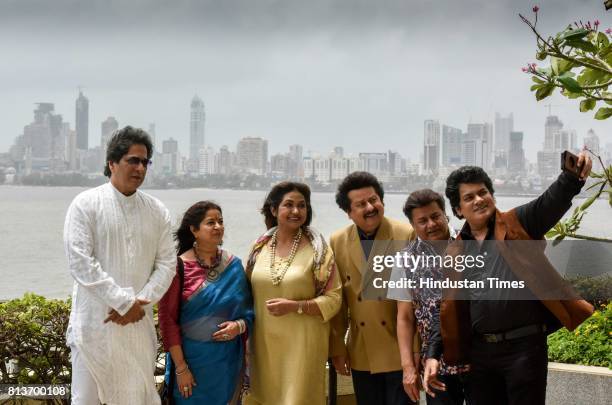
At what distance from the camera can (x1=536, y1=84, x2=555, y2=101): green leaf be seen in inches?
95.8

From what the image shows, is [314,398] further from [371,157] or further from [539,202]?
[371,157]

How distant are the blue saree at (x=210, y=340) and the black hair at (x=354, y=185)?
54 centimetres

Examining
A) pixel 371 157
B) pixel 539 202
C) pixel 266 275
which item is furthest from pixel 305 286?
pixel 371 157

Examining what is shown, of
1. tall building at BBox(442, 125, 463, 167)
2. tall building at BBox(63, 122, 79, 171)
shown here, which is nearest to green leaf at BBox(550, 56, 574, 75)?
tall building at BBox(442, 125, 463, 167)

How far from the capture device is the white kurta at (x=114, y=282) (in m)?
2.56

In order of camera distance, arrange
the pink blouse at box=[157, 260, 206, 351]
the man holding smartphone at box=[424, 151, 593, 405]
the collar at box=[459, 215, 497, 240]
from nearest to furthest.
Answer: the man holding smartphone at box=[424, 151, 593, 405] → the collar at box=[459, 215, 497, 240] → the pink blouse at box=[157, 260, 206, 351]

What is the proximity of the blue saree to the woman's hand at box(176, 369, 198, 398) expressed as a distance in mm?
27

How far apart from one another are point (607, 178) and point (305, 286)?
1191mm

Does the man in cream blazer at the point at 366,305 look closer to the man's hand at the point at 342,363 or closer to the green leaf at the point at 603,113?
the man's hand at the point at 342,363

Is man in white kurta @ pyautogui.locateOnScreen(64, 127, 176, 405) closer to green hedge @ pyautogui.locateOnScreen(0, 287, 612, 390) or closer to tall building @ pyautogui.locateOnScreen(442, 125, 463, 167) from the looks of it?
green hedge @ pyautogui.locateOnScreen(0, 287, 612, 390)

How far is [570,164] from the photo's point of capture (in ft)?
6.91

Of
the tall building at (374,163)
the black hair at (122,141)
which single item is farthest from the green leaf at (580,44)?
the tall building at (374,163)

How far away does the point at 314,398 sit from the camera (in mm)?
2801

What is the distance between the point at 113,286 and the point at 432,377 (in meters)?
1.20
